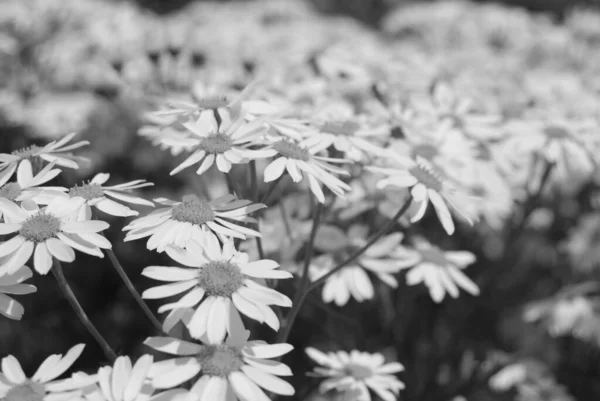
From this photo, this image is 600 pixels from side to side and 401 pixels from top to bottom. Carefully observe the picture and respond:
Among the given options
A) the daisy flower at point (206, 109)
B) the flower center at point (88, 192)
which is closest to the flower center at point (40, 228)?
the flower center at point (88, 192)

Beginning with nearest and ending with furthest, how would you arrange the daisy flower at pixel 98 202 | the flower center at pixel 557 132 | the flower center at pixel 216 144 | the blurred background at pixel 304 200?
the daisy flower at pixel 98 202 < the flower center at pixel 216 144 < the flower center at pixel 557 132 < the blurred background at pixel 304 200

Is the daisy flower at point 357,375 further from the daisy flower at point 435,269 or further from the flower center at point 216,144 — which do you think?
the flower center at point 216,144

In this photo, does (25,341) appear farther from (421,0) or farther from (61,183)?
(421,0)

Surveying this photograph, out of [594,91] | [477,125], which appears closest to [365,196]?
[477,125]

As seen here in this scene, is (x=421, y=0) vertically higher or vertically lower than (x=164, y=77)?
lower

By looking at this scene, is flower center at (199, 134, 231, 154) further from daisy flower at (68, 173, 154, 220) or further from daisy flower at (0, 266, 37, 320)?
daisy flower at (0, 266, 37, 320)

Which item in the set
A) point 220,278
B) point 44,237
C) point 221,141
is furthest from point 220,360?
point 221,141
